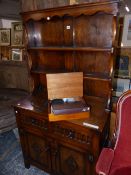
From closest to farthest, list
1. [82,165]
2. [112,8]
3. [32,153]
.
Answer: [112,8], [82,165], [32,153]

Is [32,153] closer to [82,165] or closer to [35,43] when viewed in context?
[82,165]

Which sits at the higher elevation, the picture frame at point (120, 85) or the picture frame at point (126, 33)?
the picture frame at point (126, 33)

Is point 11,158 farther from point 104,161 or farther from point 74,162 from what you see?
point 104,161

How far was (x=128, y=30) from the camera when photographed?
1.71 metres

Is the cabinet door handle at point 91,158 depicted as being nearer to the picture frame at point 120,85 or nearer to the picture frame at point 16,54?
the picture frame at point 120,85

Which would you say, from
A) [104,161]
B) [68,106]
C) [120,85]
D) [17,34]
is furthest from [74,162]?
[17,34]

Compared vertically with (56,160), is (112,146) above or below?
above

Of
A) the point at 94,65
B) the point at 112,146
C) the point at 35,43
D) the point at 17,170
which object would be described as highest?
the point at 35,43

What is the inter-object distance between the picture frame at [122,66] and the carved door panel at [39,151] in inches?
43.2

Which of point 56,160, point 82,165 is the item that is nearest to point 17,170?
point 56,160

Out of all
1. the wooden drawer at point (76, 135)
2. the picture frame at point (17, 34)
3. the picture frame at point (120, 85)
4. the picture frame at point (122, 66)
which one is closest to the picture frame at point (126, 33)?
the picture frame at point (122, 66)

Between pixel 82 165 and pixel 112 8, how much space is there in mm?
1379

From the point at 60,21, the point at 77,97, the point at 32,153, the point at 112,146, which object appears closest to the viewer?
the point at 112,146

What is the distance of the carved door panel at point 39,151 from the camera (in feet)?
5.69
